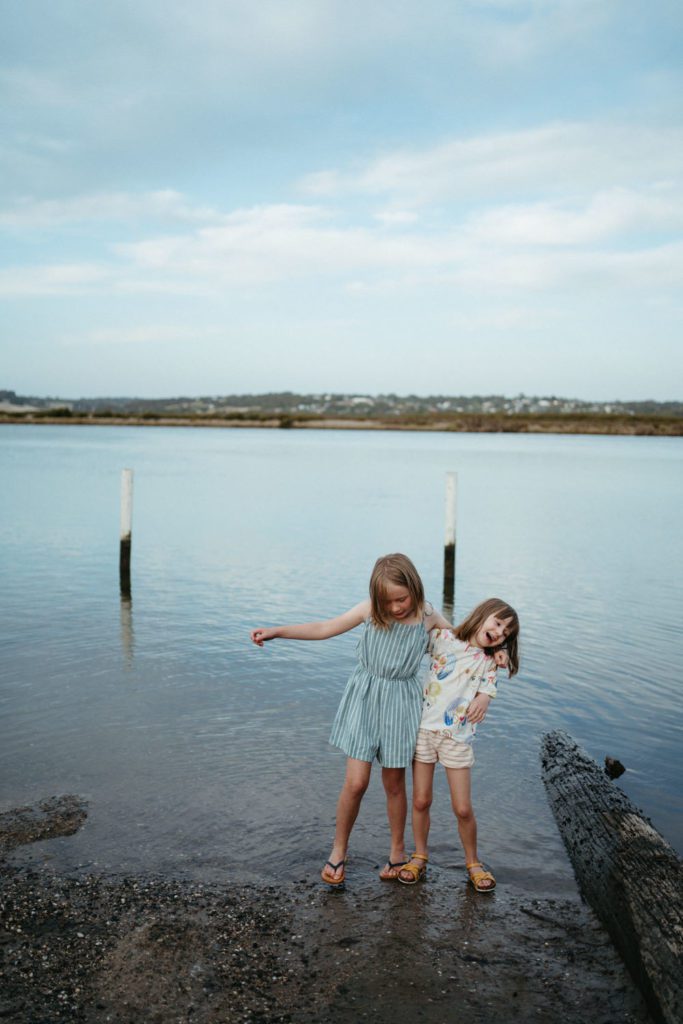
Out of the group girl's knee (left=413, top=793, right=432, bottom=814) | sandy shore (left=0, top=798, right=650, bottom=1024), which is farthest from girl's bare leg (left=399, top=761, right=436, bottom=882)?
sandy shore (left=0, top=798, right=650, bottom=1024)

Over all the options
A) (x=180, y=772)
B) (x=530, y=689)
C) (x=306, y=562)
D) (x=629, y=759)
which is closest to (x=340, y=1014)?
(x=180, y=772)

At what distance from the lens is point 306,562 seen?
2098cm

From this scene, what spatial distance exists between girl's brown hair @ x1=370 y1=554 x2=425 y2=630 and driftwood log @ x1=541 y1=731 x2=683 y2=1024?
2022mm

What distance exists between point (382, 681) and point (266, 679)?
5778 mm

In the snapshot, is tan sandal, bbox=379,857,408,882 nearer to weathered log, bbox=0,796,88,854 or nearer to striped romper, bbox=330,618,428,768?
striped romper, bbox=330,618,428,768

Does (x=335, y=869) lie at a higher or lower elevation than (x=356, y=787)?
lower

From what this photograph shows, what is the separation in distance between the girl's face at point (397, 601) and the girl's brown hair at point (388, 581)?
0.01 metres

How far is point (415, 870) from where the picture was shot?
5.45 metres

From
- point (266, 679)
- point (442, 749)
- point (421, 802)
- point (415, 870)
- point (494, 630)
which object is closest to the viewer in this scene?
point (494, 630)

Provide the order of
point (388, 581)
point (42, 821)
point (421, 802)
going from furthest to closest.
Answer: point (42, 821)
point (421, 802)
point (388, 581)

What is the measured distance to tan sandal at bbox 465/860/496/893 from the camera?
215 inches

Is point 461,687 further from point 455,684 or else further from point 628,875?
point 628,875

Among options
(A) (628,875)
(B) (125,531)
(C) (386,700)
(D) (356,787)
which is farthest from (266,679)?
(B) (125,531)

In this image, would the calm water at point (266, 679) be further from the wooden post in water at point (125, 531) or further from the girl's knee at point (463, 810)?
the girl's knee at point (463, 810)
